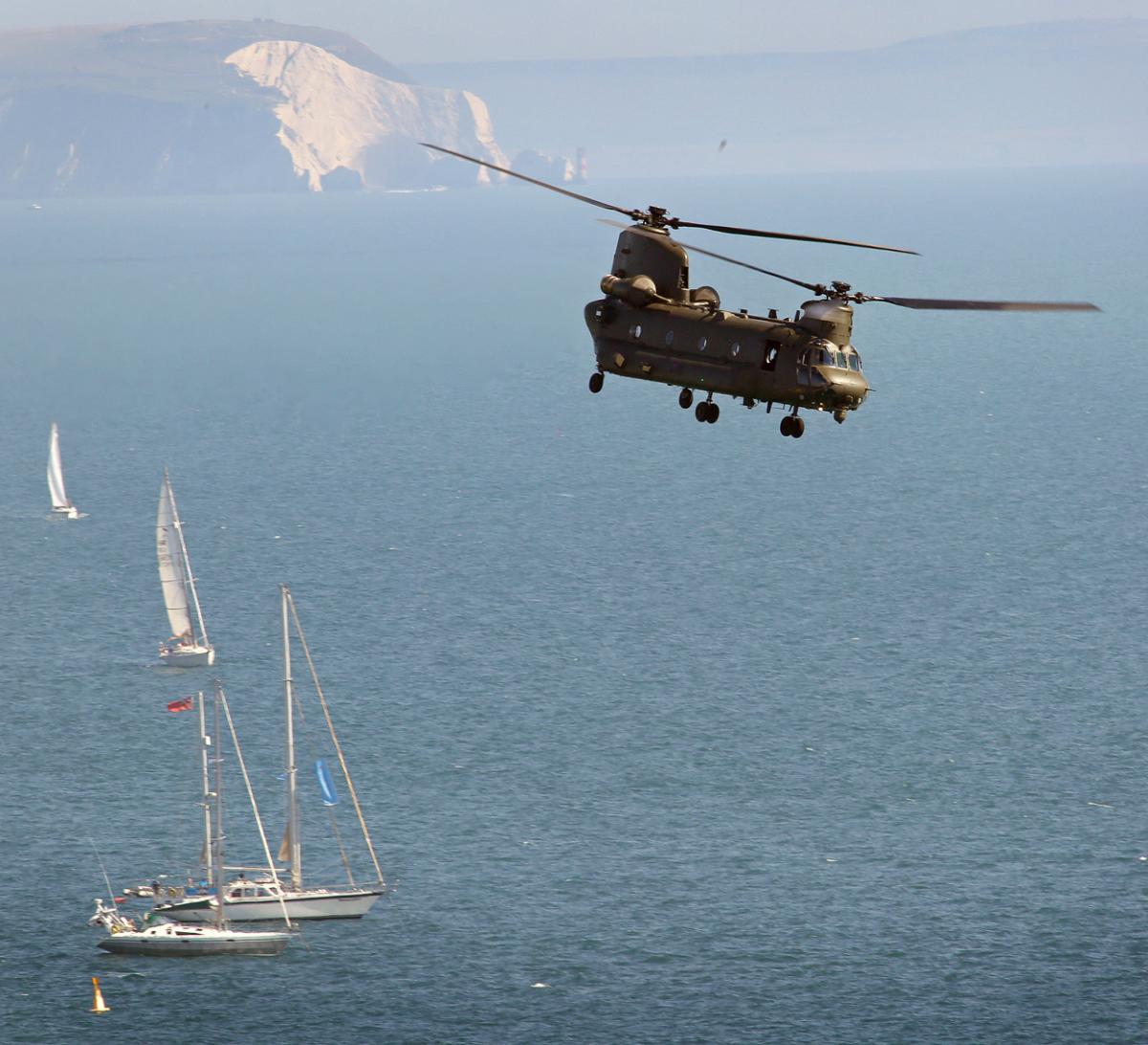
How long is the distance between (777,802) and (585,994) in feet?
147

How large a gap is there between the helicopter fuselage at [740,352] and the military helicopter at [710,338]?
0.09 feet

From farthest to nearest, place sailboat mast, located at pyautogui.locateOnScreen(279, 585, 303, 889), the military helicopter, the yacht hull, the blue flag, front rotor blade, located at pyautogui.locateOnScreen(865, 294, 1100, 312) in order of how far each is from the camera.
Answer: the yacht hull < sailboat mast, located at pyautogui.locateOnScreen(279, 585, 303, 889) < the blue flag < the military helicopter < front rotor blade, located at pyautogui.locateOnScreen(865, 294, 1100, 312)

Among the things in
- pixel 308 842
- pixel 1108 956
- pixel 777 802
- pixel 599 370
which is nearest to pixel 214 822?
pixel 308 842

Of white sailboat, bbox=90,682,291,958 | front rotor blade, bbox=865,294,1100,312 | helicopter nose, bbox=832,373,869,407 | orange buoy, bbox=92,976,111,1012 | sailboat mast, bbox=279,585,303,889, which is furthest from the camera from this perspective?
white sailboat, bbox=90,682,291,958

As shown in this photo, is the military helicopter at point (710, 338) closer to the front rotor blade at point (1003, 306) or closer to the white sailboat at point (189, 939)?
the front rotor blade at point (1003, 306)

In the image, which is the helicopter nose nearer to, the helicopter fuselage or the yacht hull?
the helicopter fuselage

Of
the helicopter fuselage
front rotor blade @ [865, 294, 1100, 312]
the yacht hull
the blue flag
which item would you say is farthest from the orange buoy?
front rotor blade @ [865, 294, 1100, 312]

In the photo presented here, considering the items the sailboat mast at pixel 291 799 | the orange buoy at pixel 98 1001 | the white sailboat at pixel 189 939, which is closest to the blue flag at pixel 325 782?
the sailboat mast at pixel 291 799

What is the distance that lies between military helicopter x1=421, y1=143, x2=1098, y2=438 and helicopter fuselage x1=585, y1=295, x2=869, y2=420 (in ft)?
0.09

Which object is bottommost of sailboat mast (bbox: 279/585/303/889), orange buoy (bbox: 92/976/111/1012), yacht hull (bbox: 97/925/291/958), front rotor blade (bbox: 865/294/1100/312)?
orange buoy (bbox: 92/976/111/1012)

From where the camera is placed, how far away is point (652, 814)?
19488cm

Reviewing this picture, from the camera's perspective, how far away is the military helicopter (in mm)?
56156

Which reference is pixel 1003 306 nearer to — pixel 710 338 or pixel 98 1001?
pixel 710 338

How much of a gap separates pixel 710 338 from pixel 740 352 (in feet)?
4.06
